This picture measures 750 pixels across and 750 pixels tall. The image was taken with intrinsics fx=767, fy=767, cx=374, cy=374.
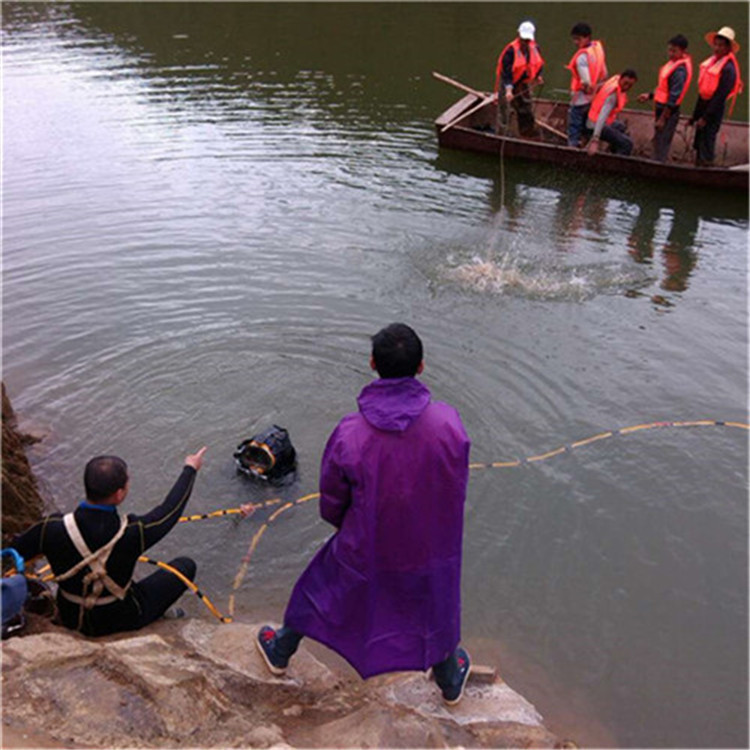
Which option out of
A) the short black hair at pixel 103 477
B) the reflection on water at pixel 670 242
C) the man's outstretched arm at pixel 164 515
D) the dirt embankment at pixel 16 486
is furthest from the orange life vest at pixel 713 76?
the short black hair at pixel 103 477

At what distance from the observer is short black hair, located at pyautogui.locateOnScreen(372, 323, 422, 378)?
3.48m

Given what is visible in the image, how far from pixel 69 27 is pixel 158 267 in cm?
2084

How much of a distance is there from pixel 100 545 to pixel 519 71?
13150 mm

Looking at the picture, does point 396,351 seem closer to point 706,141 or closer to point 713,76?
point 713,76

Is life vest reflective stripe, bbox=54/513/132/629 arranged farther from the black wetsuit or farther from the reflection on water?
the reflection on water

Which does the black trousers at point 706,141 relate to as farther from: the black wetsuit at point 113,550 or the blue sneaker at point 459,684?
the black wetsuit at point 113,550

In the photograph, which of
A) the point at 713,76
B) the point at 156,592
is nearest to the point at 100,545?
the point at 156,592

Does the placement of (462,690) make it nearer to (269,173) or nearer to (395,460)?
(395,460)

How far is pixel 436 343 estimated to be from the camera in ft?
28.7

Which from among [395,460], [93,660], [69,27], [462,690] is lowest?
[462,690]

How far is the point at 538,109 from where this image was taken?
1634 centimetres

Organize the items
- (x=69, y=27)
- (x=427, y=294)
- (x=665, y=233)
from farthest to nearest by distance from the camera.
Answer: (x=69, y=27) < (x=665, y=233) < (x=427, y=294)

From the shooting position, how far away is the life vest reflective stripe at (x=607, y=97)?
13.5 m

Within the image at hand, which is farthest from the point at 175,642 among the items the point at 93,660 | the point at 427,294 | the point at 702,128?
the point at 702,128
